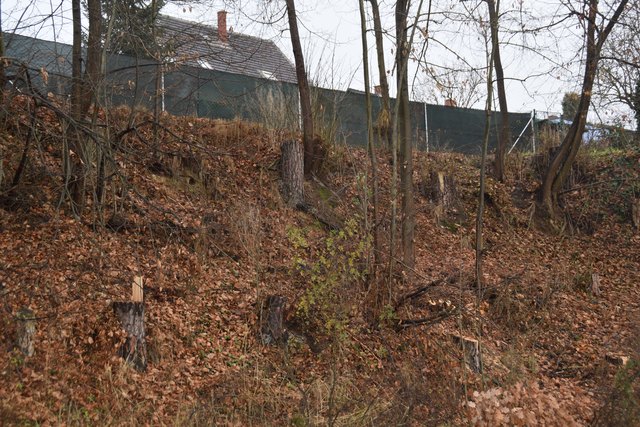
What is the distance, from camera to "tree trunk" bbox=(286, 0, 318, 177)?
47.5 ft

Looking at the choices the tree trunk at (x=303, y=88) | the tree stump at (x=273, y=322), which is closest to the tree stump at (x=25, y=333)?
the tree stump at (x=273, y=322)

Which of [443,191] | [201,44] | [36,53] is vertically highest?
[201,44]

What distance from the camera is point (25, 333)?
754 centimetres

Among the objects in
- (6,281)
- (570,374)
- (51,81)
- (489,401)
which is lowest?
(570,374)

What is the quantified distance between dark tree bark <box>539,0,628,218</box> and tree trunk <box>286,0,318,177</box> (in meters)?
5.96

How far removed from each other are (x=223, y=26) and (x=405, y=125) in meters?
3.67

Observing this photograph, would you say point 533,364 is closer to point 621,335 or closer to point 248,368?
point 621,335

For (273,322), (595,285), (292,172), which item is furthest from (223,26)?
(595,285)

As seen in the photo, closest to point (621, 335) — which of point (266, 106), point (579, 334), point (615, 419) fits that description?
point (579, 334)

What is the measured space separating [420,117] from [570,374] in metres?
10.9

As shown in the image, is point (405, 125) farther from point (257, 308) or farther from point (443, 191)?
point (443, 191)

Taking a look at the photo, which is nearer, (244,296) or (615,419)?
(615,419)

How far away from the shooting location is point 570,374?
33.6 feet

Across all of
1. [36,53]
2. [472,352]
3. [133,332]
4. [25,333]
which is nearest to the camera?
[25,333]
